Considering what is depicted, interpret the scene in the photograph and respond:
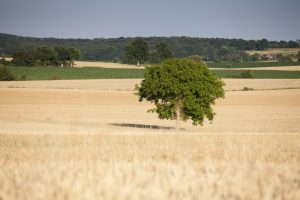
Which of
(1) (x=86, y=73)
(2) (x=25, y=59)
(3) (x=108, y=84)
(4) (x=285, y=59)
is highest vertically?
(4) (x=285, y=59)

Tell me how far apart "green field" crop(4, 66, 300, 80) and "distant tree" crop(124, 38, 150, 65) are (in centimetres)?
3174

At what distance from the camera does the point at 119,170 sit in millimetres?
7520

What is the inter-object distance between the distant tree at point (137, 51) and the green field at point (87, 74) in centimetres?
3174

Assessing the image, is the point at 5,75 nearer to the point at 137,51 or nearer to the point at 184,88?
the point at 137,51

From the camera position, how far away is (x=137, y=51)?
547ft

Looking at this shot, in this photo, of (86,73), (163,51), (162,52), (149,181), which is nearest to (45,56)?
(86,73)

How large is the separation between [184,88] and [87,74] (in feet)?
281

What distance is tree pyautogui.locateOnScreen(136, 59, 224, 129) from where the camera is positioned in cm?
4103

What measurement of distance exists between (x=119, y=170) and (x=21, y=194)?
179 cm

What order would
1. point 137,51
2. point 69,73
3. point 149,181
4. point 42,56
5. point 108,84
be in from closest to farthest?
point 149,181, point 108,84, point 69,73, point 42,56, point 137,51

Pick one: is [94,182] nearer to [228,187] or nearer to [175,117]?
[228,187]

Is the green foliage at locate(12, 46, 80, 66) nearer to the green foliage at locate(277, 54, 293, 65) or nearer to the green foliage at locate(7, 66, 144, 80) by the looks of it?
the green foliage at locate(7, 66, 144, 80)

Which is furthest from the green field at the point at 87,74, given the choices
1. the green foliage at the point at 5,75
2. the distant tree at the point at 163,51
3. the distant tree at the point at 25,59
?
the distant tree at the point at 163,51

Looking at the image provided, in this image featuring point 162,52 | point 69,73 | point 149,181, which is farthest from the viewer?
point 162,52
